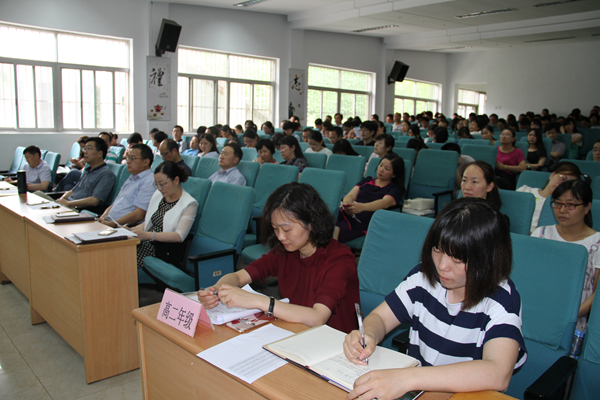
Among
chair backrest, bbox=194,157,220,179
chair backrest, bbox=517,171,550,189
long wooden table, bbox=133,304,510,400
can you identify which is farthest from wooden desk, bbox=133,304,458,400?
chair backrest, bbox=194,157,220,179

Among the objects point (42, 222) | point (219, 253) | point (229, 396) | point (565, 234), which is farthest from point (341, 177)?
point (229, 396)

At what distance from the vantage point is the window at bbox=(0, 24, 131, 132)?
8.10m

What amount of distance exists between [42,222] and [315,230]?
1.87 m

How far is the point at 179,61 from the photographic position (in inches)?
402

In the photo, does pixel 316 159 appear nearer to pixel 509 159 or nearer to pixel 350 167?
pixel 350 167

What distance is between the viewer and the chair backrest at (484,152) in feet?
16.0

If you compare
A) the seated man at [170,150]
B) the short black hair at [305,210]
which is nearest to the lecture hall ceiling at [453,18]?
the seated man at [170,150]

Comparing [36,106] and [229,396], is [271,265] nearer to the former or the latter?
[229,396]

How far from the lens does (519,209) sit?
253 centimetres

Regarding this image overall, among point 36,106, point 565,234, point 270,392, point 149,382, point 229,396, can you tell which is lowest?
point 149,382

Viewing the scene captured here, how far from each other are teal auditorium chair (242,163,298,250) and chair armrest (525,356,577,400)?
8.51 feet

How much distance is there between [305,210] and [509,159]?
442 centimetres

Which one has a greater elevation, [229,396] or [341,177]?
[341,177]

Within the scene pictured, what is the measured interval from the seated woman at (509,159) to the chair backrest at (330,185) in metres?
2.51
